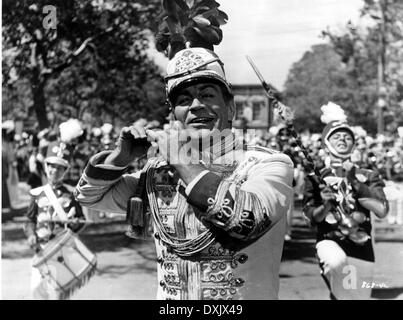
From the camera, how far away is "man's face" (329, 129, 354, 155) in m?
5.58

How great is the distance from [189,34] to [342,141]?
347cm

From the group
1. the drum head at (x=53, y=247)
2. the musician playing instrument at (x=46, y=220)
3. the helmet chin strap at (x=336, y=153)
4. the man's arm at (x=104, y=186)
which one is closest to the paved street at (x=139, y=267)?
the musician playing instrument at (x=46, y=220)

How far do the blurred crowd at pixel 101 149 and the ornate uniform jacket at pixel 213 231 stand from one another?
4720 millimetres

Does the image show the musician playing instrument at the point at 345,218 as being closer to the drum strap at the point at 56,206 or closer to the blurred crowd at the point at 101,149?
the blurred crowd at the point at 101,149

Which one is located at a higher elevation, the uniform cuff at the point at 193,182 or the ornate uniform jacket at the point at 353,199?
the uniform cuff at the point at 193,182

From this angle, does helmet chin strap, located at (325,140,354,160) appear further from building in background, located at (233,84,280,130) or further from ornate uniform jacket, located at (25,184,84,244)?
ornate uniform jacket, located at (25,184,84,244)

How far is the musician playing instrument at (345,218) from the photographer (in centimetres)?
518

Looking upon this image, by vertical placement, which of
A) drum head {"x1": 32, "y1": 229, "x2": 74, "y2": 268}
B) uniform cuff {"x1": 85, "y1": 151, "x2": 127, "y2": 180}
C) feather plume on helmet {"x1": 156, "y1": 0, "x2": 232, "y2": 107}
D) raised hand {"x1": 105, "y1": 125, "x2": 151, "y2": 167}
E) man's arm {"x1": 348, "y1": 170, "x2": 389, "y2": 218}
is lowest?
drum head {"x1": 32, "y1": 229, "x2": 74, "y2": 268}

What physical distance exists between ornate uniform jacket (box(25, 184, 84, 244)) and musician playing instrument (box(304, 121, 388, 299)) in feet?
6.41

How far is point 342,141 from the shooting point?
5.59 metres

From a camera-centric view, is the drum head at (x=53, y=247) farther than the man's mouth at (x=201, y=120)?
Yes

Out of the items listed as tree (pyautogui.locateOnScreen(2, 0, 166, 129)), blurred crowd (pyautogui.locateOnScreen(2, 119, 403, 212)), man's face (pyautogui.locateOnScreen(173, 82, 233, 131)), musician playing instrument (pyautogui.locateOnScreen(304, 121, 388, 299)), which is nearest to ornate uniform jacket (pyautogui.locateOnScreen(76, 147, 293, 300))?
man's face (pyautogui.locateOnScreen(173, 82, 233, 131))
